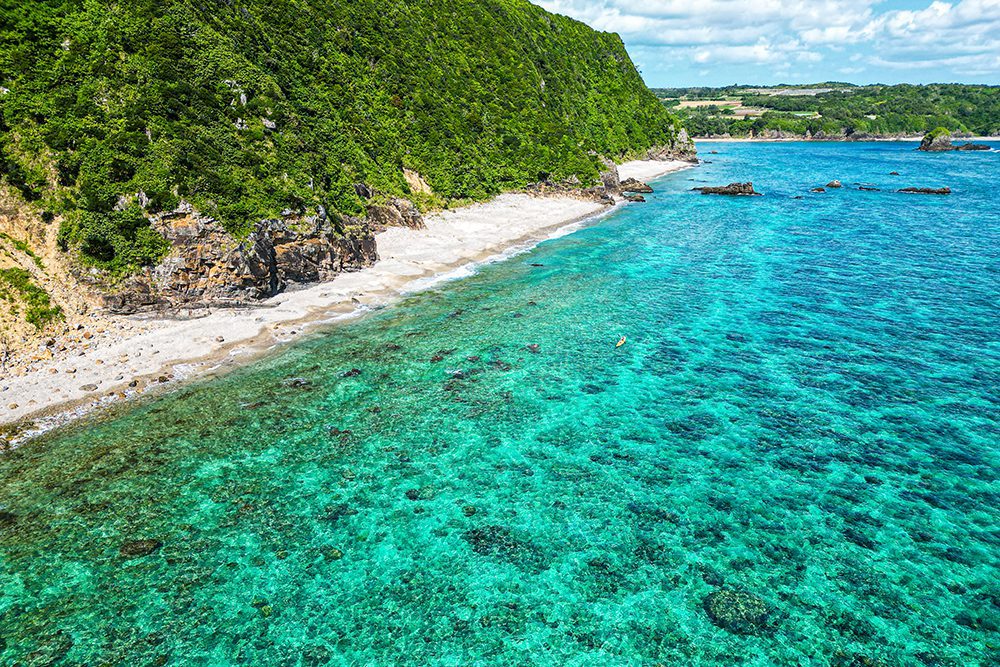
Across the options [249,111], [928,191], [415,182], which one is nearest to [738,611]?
[249,111]

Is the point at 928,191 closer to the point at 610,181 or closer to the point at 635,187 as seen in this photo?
the point at 635,187

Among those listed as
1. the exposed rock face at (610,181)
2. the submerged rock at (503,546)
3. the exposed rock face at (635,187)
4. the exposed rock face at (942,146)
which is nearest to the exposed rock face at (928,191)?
the exposed rock face at (635,187)

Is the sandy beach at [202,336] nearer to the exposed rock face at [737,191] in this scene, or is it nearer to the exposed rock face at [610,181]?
the exposed rock face at [610,181]

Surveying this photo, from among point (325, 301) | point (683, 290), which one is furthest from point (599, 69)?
point (325, 301)

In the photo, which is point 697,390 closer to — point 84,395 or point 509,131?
point 84,395

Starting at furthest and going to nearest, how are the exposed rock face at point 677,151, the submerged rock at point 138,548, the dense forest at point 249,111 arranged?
the exposed rock face at point 677,151, the dense forest at point 249,111, the submerged rock at point 138,548
